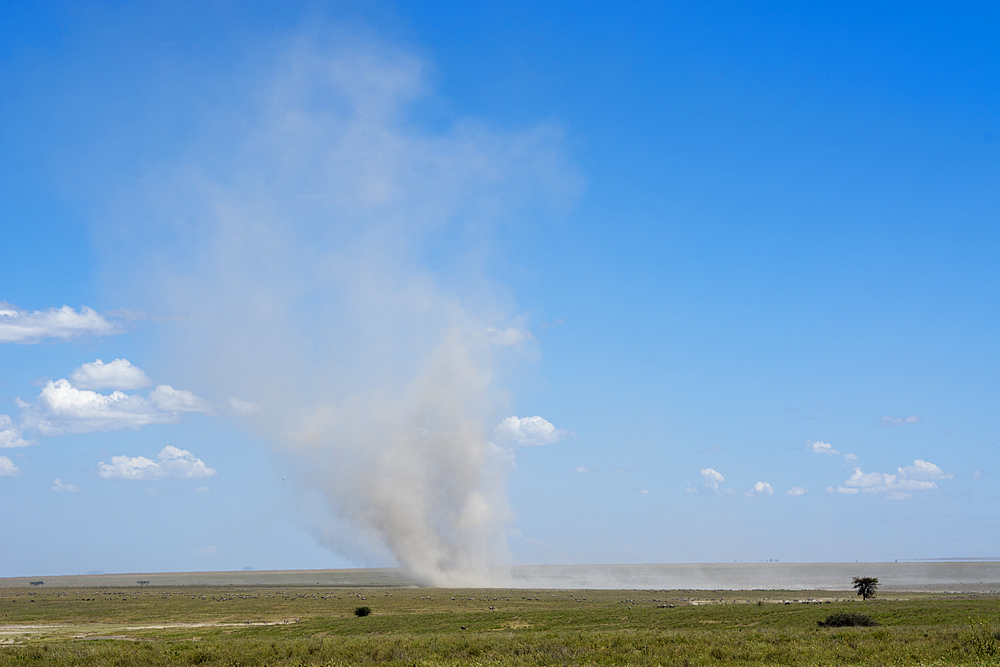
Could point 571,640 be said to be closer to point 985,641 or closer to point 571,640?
point 571,640

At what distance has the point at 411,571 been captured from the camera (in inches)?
7643

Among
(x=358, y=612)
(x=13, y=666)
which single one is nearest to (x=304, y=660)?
(x=13, y=666)

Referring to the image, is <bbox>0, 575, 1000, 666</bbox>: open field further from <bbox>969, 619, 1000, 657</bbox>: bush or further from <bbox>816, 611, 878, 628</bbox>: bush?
<bbox>816, 611, 878, 628</bbox>: bush

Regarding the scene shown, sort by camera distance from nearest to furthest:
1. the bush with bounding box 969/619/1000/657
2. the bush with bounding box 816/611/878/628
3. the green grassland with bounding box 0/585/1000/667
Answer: the bush with bounding box 969/619/1000/657, the green grassland with bounding box 0/585/1000/667, the bush with bounding box 816/611/878/628

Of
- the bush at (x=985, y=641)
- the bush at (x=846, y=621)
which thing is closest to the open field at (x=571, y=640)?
the bush at (x=985, y=641)

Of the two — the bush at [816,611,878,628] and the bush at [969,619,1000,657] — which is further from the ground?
the bush at [969,619,1000,657]

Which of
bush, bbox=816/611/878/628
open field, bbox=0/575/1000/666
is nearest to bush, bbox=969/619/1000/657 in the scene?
open field, bbox=0/575/1000/666

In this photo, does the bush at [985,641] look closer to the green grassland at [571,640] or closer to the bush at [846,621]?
the green grassland at [571,640]

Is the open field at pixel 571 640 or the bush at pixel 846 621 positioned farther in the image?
the bush at pixel 846 621

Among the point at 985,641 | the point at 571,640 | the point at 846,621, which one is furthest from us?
the point at 846,621

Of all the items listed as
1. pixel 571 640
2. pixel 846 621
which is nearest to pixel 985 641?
pixel 571 640

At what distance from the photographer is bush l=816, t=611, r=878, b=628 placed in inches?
1975

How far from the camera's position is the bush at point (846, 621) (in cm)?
5016

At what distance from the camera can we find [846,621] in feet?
169
